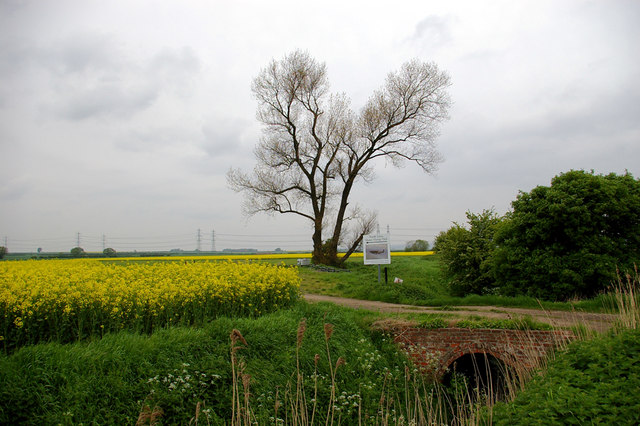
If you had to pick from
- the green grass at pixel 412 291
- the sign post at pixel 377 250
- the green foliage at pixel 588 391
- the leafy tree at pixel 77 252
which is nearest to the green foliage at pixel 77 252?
the leafy tree at pixel 77 252

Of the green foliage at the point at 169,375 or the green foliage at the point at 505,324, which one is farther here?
the green foliage at the point at 505,324

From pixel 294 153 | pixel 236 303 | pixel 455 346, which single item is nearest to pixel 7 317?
pixel 236 303

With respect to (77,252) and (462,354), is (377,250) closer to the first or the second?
(462,354)

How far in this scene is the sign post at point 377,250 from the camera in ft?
57.5

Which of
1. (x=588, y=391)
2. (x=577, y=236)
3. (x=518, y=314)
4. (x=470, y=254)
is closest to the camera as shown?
(x=588, y=391)

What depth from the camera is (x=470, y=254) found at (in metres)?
16.9

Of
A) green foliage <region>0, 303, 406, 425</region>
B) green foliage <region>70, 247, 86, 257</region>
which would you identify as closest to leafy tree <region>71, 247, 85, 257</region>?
green foliage <region>70, 247, 86, 257</region>

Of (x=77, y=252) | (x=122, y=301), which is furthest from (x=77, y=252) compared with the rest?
(x=122, y=301)

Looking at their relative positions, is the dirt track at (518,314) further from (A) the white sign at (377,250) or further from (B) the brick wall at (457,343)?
(A) the white sign at (377,250)

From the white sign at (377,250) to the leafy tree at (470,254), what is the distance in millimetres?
2524

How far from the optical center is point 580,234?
42.0 ft

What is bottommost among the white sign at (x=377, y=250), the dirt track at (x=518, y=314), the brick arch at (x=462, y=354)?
the brick arch at (x=462, y=354)

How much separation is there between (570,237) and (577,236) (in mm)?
208

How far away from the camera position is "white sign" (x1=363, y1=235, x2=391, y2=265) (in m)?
17.5
